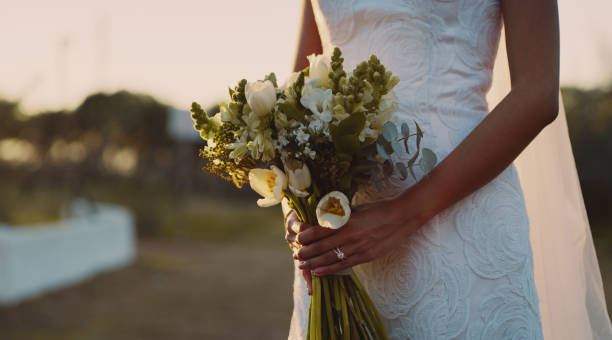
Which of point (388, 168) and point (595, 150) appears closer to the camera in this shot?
point (388, 168)

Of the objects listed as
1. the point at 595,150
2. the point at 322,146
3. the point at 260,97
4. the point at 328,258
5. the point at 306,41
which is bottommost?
the point at 328,258

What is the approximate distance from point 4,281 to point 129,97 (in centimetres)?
1041

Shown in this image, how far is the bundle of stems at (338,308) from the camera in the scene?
3.42ft

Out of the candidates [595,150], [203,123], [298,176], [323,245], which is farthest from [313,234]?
[595,150]

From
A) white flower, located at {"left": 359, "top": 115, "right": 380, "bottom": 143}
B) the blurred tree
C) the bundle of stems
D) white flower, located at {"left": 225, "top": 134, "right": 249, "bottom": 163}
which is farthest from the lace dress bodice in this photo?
the blurred tree

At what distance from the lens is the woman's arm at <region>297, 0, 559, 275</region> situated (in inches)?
40.8

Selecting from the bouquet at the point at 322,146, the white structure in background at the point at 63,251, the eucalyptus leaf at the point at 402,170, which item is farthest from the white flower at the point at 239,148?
the white structure in background at the point at 63,251

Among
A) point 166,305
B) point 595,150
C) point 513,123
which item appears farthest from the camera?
point 595,150

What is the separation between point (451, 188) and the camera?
106 cm

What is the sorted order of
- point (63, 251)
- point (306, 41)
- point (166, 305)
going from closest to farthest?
point (306, 41) → point (166, 305) → point (63, 251)

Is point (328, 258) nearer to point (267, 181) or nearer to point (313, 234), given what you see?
point (313, 234)

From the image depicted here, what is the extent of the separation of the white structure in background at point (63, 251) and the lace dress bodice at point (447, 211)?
463 cm

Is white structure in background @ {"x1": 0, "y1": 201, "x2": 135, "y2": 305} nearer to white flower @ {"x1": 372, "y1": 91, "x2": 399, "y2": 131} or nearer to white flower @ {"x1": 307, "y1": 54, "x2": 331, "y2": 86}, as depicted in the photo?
white flower @ {"x1": 307, "y1": 54, "x2": 331, "y2": 86}

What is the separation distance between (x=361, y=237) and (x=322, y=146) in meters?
0.22
